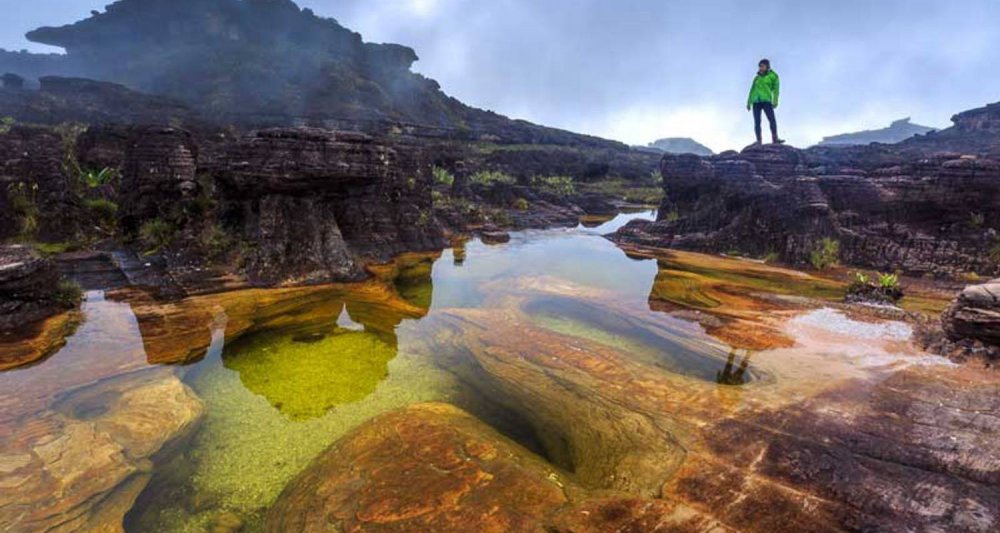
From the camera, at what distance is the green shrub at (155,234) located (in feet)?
40.8

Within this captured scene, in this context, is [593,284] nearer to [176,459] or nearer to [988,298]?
[988,298]

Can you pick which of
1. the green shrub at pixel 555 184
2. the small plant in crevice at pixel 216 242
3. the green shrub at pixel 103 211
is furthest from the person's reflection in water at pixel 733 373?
the green shrub at pixel 555 184

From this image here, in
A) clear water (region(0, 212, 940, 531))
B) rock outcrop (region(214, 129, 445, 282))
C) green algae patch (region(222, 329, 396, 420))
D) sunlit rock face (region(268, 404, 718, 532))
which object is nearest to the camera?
sunlit rock face (region(268, 404, 718, 532))

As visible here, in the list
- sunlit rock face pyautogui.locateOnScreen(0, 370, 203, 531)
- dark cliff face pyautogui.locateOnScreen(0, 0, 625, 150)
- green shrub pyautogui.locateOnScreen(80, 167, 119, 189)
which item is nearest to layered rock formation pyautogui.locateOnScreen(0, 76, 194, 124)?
dark cliff face pyautogui.locateOnScreen(0, 0, 625, 150)

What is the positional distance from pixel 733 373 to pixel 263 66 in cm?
7865

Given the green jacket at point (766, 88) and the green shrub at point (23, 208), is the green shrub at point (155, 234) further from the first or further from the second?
the green jacket at point (766, 88)

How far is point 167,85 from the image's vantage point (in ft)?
216

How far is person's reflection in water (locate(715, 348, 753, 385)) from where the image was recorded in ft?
20.0

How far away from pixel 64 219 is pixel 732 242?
22074 mm

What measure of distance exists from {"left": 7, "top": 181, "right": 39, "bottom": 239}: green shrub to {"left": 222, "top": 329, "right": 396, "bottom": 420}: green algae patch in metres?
10.5

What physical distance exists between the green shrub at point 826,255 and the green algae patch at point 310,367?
1374cm

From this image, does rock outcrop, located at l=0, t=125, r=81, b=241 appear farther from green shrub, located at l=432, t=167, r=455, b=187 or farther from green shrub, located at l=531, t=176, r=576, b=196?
green shrub, located at l=531, t=176, r=576, b=196

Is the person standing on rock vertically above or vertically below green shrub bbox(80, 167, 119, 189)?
above

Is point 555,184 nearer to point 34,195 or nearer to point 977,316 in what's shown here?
point 34,195
